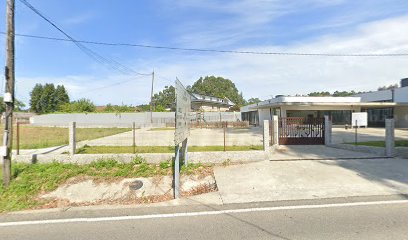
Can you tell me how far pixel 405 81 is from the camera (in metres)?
38.2

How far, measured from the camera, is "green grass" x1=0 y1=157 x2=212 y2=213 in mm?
6617

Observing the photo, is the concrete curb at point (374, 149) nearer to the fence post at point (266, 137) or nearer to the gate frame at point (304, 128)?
the gate frame at point (304, 128)

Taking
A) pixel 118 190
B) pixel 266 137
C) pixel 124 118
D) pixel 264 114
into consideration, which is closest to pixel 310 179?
pixel 266 137

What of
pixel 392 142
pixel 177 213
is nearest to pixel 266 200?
pixel 177 213

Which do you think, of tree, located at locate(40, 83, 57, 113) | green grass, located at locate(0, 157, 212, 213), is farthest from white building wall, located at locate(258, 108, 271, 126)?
tree, located at locate(40, 83, 57, 113)

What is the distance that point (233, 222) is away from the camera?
4902mm

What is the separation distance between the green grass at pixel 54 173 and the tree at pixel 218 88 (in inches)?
3950

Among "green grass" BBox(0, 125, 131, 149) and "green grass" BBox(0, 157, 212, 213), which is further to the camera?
"green grass" BBox(0, 125, 131, 149)

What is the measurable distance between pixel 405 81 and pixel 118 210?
146 feet

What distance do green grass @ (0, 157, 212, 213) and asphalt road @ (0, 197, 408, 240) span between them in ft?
3.81

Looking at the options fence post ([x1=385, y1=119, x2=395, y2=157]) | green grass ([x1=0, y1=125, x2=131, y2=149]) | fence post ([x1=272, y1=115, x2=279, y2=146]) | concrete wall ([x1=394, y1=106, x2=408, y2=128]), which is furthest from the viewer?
concrete wall ([x1=394, y1=106, x2=408, y2=128])

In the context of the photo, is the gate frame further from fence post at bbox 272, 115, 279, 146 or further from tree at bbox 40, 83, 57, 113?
tree at bbox 40, 83, 57, 113

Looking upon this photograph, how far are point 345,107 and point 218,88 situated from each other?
81.5m

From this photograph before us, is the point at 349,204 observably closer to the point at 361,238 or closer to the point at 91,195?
the point at 361,238
